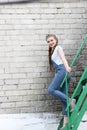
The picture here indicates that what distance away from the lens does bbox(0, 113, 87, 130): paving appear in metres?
5.31

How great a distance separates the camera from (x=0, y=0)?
17.6 ft

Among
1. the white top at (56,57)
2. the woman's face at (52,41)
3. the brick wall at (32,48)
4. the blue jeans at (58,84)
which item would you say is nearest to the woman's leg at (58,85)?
the blue jeans at (58,84)

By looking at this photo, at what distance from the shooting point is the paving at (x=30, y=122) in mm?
5309

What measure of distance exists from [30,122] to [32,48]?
3.84ft

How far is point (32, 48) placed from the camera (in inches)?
215

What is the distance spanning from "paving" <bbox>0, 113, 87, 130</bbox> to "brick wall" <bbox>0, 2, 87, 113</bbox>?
0.09m

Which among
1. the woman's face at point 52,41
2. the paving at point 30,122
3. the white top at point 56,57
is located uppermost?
the woman's face at point 52,41

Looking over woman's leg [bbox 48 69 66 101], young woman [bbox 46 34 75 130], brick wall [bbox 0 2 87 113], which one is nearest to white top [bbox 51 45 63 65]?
young woman [bbox 46 34 75 130]

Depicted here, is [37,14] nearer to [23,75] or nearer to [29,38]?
[29,38]

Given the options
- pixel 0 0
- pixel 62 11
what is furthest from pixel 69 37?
pixel 0 0

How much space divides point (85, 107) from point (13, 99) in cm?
133

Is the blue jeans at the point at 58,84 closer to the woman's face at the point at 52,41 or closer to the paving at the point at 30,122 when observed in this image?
the woman's face at the point at 52,41

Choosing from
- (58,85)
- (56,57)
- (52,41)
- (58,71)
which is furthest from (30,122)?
(52,41)

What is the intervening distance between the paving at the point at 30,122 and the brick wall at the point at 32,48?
0.30ft
